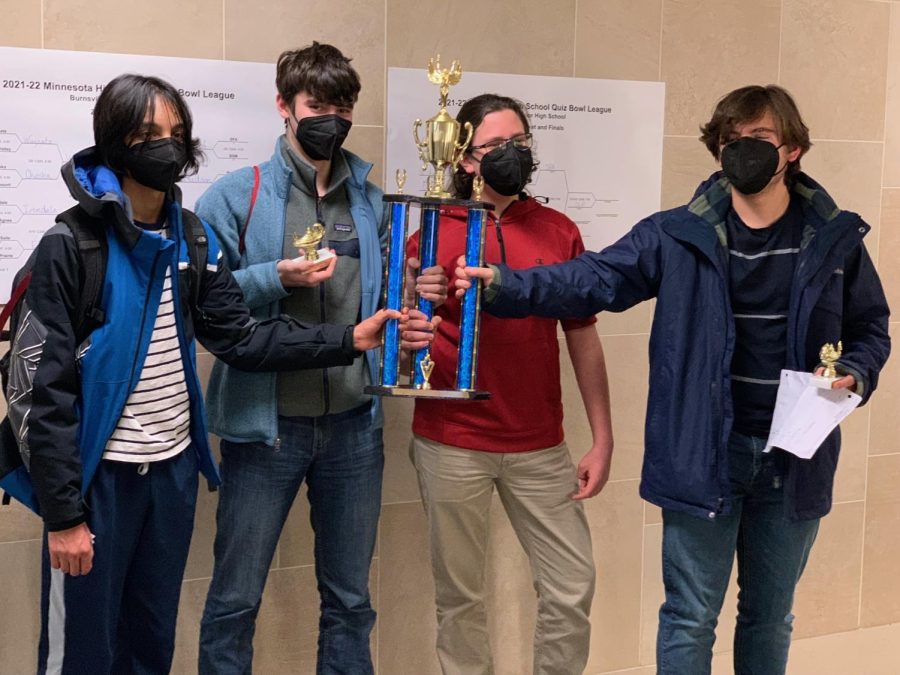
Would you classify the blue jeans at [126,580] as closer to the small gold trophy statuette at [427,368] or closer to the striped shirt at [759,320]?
the small gold trophy statuette at [427,368]

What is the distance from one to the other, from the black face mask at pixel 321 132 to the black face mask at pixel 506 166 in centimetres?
32

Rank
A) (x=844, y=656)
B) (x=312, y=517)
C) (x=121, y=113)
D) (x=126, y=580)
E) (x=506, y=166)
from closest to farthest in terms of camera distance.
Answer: (x=121, y=113) < (x=126, y=580) < (x=506, y=166) < (x=312, y=517) < (x=844, y=656)

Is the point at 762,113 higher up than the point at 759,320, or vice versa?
the point at 762,113

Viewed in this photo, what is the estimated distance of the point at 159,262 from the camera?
204cm

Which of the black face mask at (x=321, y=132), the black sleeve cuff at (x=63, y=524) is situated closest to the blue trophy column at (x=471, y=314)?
the black face mask at (x=321, y=132)

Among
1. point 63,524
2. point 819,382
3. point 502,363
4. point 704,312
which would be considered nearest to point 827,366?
point 819,382

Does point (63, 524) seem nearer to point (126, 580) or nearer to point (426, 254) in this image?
point (126, 580)

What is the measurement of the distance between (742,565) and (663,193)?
4.05 ft

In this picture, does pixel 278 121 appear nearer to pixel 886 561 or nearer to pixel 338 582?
pixel 338 582

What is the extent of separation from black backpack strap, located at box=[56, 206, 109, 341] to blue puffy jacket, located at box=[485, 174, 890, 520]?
2.62ft

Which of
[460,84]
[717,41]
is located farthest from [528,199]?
[717,41]

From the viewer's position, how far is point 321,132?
7.61ft

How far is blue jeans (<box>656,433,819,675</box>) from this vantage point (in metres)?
2.31

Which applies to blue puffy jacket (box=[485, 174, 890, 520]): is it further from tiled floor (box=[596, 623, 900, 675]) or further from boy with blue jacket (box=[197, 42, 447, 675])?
tiled floor (box=[596, 623, 900, 675])
